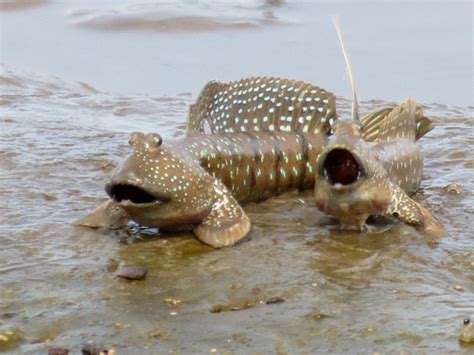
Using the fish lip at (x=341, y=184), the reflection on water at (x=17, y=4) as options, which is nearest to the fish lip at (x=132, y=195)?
the fish lip at (x=341, y=184)

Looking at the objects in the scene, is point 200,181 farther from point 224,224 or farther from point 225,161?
point 225,161

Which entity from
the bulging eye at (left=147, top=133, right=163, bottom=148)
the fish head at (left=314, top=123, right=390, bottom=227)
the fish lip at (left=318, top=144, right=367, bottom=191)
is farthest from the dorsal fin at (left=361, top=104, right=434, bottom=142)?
the bulging eye at (left=147, top=133, right=163, bottom=148)

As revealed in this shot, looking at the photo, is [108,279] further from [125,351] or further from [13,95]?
[13,95]

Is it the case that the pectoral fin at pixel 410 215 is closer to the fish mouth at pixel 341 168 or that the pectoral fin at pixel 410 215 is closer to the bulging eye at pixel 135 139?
the fish mouth at pixel 341 168

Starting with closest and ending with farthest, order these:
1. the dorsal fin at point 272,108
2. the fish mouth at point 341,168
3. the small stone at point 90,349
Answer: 1. the small stone at point 90,349
2. the fish mouth at point 341,168
3. the dorsal fin at point 272,108

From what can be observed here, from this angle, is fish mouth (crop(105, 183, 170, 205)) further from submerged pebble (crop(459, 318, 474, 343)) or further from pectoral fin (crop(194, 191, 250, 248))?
submerged pebble (crop(459, 318, 474, 343))

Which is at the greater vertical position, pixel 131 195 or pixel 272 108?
pixel 272 108

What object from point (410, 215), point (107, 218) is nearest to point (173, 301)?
point (107, 218)
